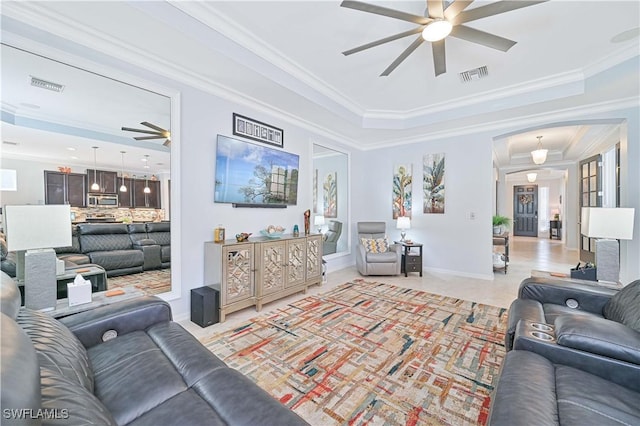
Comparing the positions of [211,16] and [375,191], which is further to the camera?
[375,191]

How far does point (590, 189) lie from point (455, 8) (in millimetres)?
6763

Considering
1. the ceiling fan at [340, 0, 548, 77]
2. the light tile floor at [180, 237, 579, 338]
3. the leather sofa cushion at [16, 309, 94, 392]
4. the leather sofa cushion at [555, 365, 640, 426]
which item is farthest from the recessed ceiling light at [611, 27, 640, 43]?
the leather sofa cushion at [16, 309, 94, 392]

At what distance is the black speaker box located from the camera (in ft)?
9.12

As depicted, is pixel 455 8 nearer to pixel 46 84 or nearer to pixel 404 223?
pixel 46 84

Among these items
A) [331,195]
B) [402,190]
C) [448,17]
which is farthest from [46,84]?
[402,190]

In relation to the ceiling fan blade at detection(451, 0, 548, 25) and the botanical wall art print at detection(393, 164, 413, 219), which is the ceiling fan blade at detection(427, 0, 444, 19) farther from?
the botanical wall art print at detection(393, 164, 413, 219)

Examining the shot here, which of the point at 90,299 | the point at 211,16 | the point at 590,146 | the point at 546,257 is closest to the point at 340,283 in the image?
the point at 90,299

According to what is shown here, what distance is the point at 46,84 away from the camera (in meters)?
2.41

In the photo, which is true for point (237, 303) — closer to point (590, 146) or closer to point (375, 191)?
point (375, 191)

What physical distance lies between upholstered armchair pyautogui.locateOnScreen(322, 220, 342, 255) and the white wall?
1.28 ft

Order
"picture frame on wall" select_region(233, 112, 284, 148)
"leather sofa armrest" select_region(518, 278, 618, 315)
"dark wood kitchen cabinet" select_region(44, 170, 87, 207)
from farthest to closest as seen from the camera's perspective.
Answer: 1. "picture frame on wall" select_region(233, 112, 284, 148)
2. "dark wood kitchen cabinet" select_region(44, 170, 87, 207)
3. "leather sofa armrest" select_region(518, 278, 618, 315)

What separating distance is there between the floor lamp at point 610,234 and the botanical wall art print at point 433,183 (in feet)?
8.35

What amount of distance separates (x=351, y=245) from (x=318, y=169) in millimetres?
2265

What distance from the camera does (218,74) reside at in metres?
2.94
